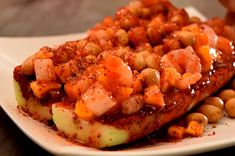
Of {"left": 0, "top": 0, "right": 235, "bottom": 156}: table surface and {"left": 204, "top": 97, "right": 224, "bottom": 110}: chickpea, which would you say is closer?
{"left": 204, "top": 97, "right": 224, "bottom": 110}: chickpea

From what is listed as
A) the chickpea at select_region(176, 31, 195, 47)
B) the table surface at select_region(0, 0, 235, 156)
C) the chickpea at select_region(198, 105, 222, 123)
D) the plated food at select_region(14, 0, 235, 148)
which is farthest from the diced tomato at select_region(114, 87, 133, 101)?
the table surface at select_region(0, 0, 235, 156)

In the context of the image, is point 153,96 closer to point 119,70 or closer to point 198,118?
point 119,70

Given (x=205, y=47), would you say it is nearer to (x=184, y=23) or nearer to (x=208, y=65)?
(x=208, y=65)

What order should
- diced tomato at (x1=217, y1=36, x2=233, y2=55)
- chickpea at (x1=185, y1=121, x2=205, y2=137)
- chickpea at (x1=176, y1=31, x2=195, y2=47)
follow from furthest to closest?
1. diced tomato at (x1=217, y1=36, x2=233, y2=55)
2. chickpea at (x1=176, y1=31, x2=195, y2=47)
3. chickpea at (x1=185, y1=121, x2=205, y2=137)

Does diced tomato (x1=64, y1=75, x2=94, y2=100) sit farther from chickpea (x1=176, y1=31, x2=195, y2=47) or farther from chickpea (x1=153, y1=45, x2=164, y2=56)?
chickpea (x1=176, y1=31, x2=195, y2=47)

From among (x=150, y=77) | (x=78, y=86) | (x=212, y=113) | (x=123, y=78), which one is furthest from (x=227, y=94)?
(x=78, y=86)

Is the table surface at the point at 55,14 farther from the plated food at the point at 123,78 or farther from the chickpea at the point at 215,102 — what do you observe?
the chickpea at the point at 215,102

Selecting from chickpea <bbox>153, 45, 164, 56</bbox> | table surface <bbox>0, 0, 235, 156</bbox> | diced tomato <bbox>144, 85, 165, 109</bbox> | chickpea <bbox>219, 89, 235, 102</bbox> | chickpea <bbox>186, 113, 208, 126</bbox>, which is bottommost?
table surface <bbox>0, 0, 235, 156</bbox>
